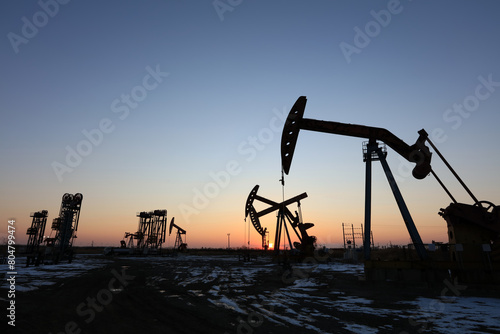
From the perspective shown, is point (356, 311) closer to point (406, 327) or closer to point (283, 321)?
point (406, 327)

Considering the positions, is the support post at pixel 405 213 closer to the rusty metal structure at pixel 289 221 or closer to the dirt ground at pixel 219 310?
the dirt ground at pixel 219 310

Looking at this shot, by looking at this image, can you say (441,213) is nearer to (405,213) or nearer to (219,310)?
(405,213)

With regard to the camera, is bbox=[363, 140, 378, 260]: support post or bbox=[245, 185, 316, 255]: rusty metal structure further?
bbox=[245, 185, 316, 255]: rusty metal structure

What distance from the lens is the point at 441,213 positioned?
14.4 metres

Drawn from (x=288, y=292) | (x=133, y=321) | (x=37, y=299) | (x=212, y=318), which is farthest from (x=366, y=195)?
(x=37, y=299)

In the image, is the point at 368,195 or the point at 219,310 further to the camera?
the point at 368,195

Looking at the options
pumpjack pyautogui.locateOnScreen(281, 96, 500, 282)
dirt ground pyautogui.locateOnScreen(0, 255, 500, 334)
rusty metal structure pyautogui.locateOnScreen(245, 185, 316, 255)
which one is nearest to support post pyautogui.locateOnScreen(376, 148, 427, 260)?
pumpjack pyautogui.locateOnScreen(281, 96, 500, 282)

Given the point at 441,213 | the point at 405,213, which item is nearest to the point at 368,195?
the point at 405,213

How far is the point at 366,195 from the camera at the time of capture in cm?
1511

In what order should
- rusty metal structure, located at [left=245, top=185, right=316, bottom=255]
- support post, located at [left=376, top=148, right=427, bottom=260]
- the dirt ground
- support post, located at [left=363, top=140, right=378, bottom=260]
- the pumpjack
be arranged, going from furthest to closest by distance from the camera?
1. rusty metal structure, located at [left=245, top=185, right=316, bottom=255]
2. support post, located at [left=363, top=140, right=378, bottom=260]
3. support post, located at [left=376, top=148, right=427, bottom=260]
4. the pumpjack
5. the dirt ground

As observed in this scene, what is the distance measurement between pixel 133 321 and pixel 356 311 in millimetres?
5948

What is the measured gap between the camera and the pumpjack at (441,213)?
12367 millimetres

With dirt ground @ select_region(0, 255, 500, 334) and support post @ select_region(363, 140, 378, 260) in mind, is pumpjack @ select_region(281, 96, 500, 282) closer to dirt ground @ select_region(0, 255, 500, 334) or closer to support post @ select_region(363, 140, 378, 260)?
support post @ select_region(363, 140, 378, 260)

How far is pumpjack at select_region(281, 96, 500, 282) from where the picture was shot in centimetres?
1237
